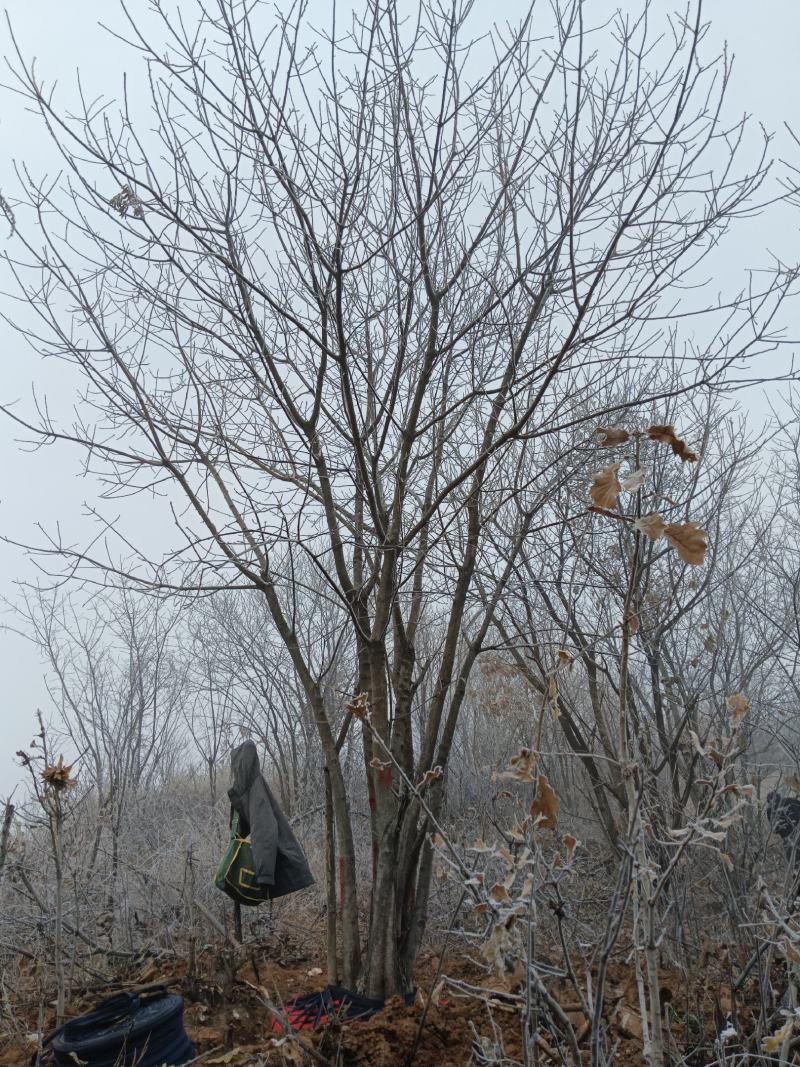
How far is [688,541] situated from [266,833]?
494cm

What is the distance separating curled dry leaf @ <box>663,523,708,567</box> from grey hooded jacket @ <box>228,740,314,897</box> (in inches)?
191

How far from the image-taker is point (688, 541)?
1481mm

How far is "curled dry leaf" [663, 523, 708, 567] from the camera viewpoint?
57.2 inches

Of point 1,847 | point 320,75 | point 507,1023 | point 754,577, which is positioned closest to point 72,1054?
point 1,847

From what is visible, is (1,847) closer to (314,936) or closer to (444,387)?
(444,387)

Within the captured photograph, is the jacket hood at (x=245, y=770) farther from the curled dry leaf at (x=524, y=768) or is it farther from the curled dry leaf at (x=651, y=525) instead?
the curled dry leaf at (x=651, y=525)

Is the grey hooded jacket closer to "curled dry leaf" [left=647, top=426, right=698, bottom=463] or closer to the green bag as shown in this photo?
the green bag

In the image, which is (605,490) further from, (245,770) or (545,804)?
(245,770)

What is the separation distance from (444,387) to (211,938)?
4.64 metres

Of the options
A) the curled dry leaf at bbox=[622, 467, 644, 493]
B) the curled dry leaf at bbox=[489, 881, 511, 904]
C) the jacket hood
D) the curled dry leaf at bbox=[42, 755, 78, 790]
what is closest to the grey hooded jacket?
the jacket hood

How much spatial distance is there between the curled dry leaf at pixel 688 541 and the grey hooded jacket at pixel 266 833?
15.9 feet

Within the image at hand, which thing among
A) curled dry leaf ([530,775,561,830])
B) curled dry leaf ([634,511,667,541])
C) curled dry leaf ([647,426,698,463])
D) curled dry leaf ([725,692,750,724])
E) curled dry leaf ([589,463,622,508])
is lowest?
curled dry leaf ([530,775,561,830])

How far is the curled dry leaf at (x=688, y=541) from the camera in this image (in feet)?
4.77

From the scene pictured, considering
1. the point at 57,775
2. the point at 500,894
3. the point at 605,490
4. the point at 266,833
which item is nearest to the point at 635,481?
the point at 605,490
